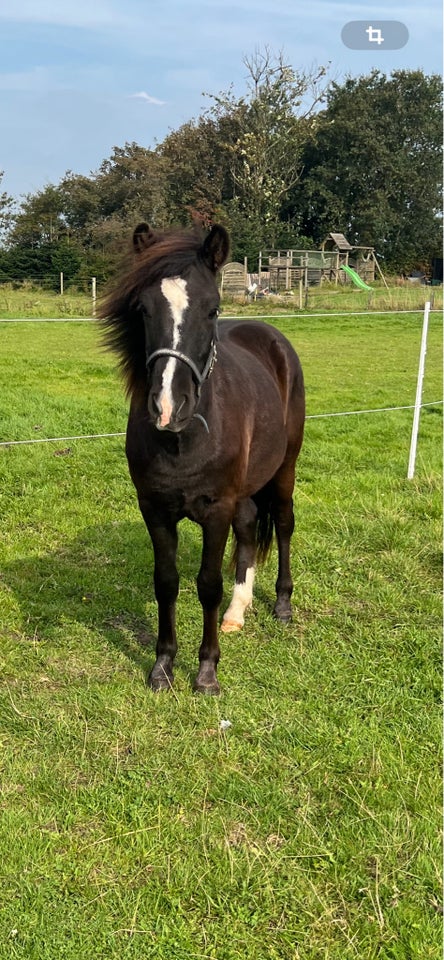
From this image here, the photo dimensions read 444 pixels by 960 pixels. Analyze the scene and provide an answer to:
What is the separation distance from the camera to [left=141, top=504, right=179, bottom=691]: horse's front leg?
307 centimetres

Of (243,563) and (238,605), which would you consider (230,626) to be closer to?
(238,605)

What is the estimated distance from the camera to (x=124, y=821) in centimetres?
238

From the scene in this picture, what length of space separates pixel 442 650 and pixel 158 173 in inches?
1618

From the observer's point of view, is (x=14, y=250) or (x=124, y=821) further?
(x=14, y=250)

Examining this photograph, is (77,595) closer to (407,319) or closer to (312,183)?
(407,319)

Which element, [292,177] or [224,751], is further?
[292,177]

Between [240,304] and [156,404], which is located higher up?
[240,304]

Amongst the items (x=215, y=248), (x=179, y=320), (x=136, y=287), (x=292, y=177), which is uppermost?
(x=292, y=177)

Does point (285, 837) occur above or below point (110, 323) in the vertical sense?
below

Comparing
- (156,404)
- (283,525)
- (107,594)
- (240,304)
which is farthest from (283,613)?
(240,304)

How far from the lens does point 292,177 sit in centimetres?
4478

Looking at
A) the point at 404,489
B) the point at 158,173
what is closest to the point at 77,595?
the point at 404,489

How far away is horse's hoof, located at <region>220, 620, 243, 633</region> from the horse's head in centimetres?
164

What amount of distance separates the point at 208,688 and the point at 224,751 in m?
0.46
